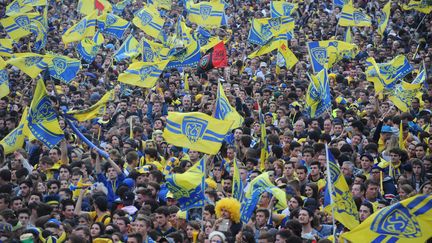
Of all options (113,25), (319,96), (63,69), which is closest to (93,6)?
(113,25)

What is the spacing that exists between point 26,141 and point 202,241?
21.1ft

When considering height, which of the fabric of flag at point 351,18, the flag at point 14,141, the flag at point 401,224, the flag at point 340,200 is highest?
the flag at point 401,224

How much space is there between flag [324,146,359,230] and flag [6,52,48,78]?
890cm

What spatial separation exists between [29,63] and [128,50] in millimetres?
4601

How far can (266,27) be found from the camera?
20.9 metres

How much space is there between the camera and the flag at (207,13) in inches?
901

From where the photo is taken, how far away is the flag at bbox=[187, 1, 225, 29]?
22875mm

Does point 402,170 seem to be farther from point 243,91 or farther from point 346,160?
point 243,91

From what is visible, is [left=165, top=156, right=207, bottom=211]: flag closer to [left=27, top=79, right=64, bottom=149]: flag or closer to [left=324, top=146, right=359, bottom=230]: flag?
[left=324, top=146, right=359, bottom=230]: flag

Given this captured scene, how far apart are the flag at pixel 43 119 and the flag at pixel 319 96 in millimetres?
4304

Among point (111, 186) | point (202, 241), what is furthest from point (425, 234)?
point (111, 186)

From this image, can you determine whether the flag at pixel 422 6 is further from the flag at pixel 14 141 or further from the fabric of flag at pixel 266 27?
the flag at pixel 14 141

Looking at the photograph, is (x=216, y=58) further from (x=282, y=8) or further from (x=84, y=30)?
(x=282, y=8)

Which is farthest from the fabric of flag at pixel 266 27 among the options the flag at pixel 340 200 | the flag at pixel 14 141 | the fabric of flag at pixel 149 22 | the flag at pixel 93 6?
the flag at pixel 340 200
